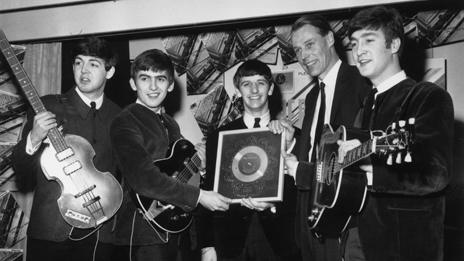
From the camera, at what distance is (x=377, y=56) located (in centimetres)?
266

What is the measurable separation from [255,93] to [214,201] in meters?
0.82

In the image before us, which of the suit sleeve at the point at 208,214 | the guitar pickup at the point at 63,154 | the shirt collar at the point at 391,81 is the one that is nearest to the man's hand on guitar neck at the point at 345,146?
the shirt collar at the point at 391,81

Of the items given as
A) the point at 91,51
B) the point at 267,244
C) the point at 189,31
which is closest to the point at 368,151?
the point at 267,244

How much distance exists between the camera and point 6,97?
5.02 m

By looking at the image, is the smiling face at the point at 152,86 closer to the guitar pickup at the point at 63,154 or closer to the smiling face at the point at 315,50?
the guitar pickup at the point at 63,154

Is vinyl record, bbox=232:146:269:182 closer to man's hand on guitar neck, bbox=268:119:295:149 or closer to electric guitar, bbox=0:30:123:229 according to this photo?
man's hand on guitar neck, bbox=268:119:295:149

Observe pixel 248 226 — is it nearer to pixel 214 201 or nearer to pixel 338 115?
pixel 214 201

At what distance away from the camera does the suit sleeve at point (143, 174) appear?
318 centimetres

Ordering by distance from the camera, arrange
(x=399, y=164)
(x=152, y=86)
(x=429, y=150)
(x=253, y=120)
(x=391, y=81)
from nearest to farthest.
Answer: (x=429, y=150) → (x=399, y=164) → (x=391, y=81) → (x=152, y=86) → (x=253, y=120)

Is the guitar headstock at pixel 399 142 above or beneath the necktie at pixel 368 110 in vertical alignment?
beneath

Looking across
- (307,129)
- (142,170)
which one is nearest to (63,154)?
(142,170)

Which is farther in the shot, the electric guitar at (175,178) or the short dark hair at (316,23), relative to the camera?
the short dark hair at (316,23)

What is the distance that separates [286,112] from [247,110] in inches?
55.9

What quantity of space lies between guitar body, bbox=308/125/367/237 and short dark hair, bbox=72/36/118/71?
164 centimetres
